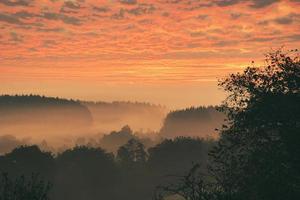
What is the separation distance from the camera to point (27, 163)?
10544cm

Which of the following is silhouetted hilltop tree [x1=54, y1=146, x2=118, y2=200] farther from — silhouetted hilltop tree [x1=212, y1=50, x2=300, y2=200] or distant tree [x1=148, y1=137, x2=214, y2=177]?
silhouetted hilltop tree [x1=212, y1=50, x2=300, y2=200]

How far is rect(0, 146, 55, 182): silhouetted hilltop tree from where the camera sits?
336 ft

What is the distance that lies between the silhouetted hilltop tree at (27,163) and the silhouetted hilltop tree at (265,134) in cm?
7703

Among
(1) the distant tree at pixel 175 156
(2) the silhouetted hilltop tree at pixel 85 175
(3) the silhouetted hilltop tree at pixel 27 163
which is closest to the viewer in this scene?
(3) the silhouetted hilltop tree at pixel 27 163

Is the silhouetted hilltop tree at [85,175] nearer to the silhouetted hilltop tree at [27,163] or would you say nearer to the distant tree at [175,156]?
the silhouetted hilltop tree at [27,163]

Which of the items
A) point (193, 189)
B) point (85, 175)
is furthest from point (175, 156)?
point (193, 189)

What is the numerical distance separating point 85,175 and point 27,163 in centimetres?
1571

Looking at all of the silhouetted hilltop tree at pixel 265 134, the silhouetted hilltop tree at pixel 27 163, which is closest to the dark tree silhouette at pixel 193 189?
the silhouetted hilltop tree at pixel 265 134

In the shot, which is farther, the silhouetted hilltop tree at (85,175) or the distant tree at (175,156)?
the distant tree at (175,156)

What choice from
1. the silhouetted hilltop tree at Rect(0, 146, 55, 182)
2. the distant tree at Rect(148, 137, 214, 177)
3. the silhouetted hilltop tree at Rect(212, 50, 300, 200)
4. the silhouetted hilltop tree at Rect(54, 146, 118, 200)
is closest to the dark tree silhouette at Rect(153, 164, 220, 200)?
the silhouetted hilltop tree at Rect(212, 50, 300, 200)

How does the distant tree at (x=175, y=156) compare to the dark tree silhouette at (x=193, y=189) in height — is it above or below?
above

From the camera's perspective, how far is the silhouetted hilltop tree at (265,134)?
2686 cm

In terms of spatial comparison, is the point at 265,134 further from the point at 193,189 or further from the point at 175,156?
the point at 175,156

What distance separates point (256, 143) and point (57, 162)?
92949 mm
